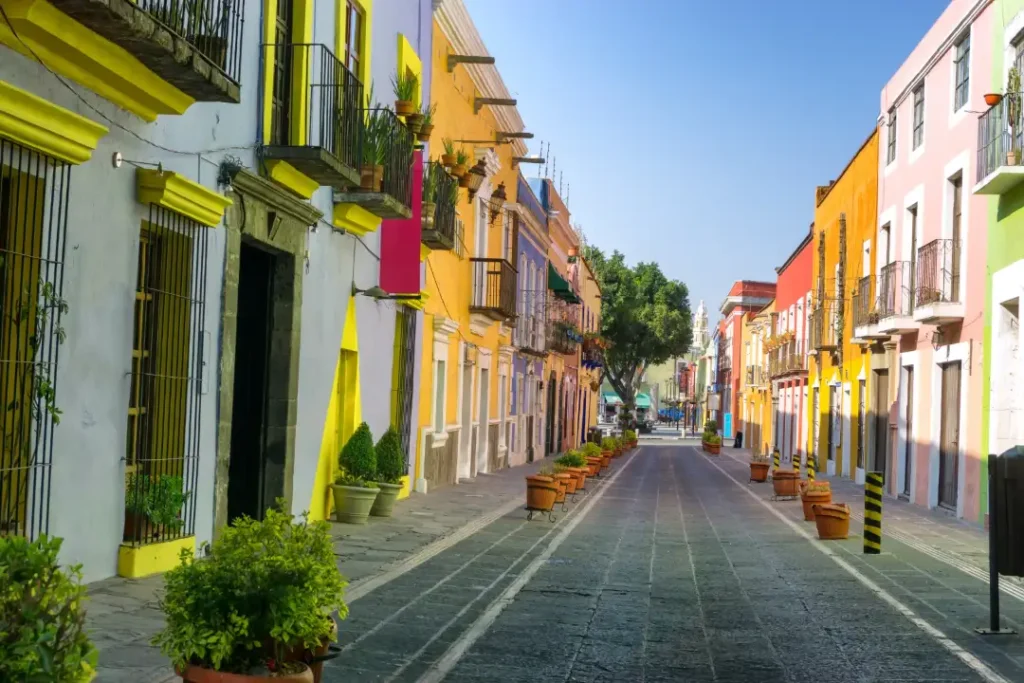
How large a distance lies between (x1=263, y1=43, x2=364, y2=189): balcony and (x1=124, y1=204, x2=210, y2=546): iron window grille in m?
1.84

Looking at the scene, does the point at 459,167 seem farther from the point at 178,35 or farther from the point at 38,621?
the point at 38,621

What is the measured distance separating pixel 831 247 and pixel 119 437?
2987 centimetres

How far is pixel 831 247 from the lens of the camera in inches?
1432

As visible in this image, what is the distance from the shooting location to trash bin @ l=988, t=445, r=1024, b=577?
911 cm

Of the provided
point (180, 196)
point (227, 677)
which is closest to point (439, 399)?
point (180, 196)

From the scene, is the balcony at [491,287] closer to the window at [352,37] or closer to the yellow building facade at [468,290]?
the yellow building facade at [468,290]

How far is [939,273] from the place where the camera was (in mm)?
21344

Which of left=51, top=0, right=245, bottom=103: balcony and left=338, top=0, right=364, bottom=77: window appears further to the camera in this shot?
left=338, top=0, right=364, bottom=77: window

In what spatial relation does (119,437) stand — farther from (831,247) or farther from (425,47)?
(831,247)

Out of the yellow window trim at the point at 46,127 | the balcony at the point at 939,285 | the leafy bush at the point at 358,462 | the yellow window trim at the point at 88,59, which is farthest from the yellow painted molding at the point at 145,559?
the balcony at the point at 939,285

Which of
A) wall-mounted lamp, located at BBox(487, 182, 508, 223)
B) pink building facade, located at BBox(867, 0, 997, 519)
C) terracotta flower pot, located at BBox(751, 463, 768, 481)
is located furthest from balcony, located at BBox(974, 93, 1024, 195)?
terracotta flower pot, located at BBox(751, 463, 768, 481)

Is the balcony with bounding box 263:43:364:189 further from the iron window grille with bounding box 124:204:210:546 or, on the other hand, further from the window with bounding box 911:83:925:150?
the window with bounding box 911:83:925:150

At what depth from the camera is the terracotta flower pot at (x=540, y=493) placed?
17.9 meters

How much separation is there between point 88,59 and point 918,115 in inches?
811
